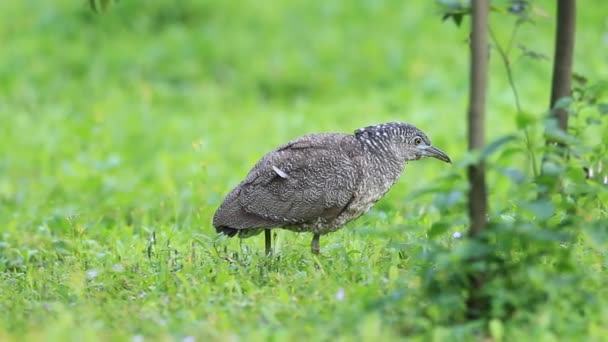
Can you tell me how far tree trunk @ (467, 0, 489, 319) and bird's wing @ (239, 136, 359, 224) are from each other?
4.59 ft

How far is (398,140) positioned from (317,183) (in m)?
0.61

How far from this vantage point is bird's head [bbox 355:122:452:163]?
6.09 m

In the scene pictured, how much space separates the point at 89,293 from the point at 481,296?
2.12m

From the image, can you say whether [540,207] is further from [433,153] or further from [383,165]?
[433,153]

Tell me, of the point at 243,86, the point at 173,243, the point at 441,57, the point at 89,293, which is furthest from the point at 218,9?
the point at 89,293

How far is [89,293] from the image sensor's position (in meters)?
5.46

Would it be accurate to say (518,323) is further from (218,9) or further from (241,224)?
(218,9)

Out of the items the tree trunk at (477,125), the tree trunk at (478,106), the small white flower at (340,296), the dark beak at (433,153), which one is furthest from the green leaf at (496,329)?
the dark beak at (433,153)

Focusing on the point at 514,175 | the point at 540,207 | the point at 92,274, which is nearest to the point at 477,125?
the point at 514,175

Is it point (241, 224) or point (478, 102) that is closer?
point (478, 102)

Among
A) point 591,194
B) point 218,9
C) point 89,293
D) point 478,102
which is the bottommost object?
point 89,293

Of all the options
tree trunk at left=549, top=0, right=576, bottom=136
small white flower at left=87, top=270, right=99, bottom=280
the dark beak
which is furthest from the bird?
tree trunk at left=549, top=0, right=576, bottom=136

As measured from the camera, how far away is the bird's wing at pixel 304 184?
5.86 metres

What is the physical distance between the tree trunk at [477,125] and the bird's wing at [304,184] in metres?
1.40
